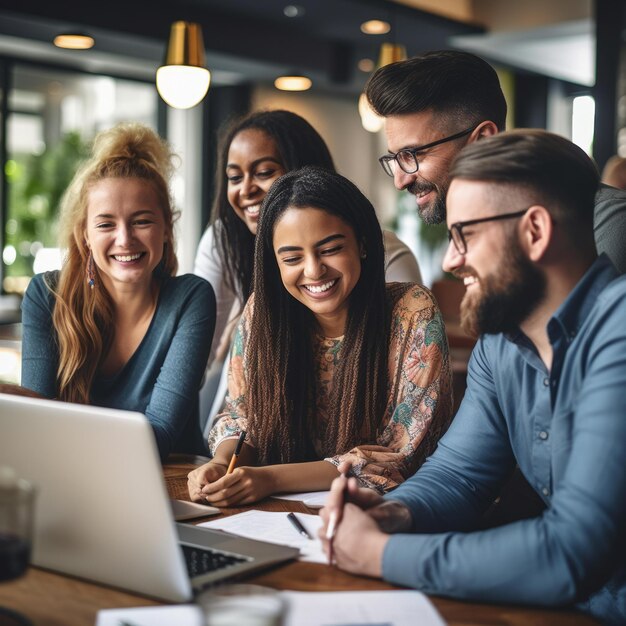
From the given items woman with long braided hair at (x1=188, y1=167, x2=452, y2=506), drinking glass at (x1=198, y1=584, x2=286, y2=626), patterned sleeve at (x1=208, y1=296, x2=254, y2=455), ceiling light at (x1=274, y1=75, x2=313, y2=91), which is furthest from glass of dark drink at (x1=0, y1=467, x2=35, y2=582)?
ceiling light at (x1=274, y1=75, x2=313, y2=91)

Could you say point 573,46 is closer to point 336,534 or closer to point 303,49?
point 303,49

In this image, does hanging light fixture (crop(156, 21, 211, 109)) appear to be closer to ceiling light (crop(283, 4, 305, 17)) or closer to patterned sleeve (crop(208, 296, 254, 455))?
patterned sleeve (crop(208, 296, 254, 455))

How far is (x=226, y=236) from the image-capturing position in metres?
3.12

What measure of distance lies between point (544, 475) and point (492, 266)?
1.22 feet

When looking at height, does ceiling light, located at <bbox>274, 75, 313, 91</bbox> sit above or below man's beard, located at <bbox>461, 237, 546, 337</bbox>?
above

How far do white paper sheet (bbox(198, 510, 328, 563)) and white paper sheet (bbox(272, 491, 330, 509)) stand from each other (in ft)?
0.26

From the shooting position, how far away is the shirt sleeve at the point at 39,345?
2363mm

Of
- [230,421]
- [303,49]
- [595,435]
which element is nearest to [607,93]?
[303,49]

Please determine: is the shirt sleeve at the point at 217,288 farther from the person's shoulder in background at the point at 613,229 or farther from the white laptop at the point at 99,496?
the white laptop at the point at 99,496

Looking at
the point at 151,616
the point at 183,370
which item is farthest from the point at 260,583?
the point at 183,370

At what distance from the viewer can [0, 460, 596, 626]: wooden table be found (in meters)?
1.18

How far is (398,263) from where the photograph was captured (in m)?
2.96

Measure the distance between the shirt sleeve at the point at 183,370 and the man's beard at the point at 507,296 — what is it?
1.00m

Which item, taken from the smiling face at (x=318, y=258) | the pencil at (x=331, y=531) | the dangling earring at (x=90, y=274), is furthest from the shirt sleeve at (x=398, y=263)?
the pencil at (x=331, y=531)
